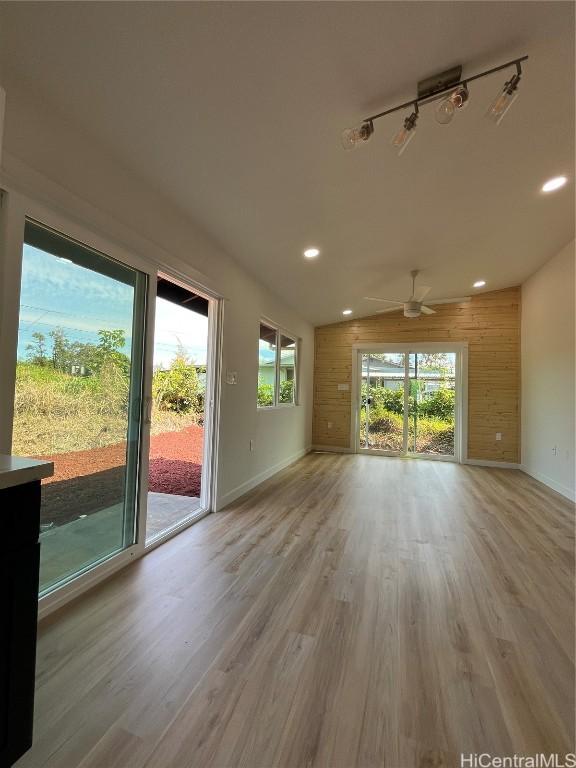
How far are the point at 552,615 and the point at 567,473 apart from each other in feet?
10.1

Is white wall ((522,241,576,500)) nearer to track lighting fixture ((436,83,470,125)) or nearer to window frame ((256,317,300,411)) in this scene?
track lighting fixture ((436,83,470,125))

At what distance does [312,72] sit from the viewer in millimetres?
1551

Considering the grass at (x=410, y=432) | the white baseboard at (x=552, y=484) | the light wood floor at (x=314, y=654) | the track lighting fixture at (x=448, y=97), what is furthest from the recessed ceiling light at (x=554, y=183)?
the grass at (x=410, y=432)

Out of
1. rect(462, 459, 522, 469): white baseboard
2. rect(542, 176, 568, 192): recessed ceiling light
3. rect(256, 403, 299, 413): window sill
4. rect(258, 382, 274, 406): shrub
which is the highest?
rect(542, 176, 568, 192): recessed ceiling light

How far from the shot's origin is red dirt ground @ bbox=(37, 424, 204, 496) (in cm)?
190

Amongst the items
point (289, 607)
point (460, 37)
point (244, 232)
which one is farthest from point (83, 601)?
point (460, 37)

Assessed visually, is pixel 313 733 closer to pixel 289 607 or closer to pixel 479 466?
pixel 289 607

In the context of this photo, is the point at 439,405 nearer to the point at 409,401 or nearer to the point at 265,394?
the point at 409,401

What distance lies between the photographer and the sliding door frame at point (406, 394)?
20.2 feet

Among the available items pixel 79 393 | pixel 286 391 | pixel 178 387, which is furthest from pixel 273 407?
pixel 79 393

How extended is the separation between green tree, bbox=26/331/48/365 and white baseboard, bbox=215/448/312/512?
2.13 metres

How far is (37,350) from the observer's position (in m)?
1.70

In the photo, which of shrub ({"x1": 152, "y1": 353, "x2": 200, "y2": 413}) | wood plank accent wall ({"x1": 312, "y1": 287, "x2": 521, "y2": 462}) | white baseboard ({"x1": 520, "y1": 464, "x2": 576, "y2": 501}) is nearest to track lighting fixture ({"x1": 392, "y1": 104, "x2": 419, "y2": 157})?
shrub ({"x1": 152, "y1": 353, "x2": 200, "y2": 413})

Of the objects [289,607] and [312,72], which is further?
[289,607]
